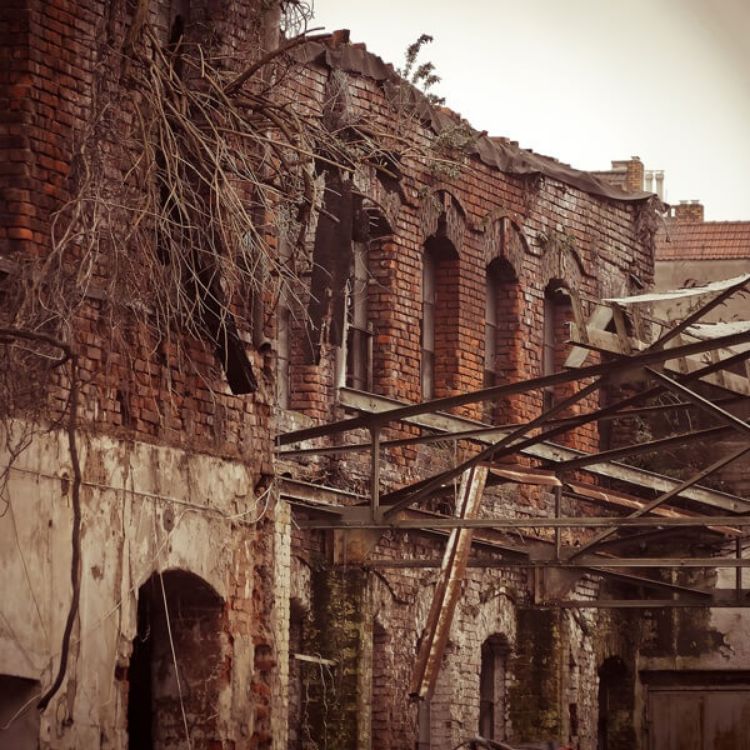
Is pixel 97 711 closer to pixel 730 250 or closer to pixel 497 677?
pixel 497 677

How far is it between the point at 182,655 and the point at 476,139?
861 cm

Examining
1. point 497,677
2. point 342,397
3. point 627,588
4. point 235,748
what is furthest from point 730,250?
point 235,748

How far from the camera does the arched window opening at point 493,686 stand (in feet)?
75.3

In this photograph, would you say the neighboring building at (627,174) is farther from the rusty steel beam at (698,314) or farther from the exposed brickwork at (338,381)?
the rusty steel beam at (698,314)

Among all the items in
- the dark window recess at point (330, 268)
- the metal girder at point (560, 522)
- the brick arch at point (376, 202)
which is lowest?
the metal girder at point (560, 522)

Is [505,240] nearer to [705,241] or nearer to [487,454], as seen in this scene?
[487,454]

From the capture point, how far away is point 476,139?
2227 cm

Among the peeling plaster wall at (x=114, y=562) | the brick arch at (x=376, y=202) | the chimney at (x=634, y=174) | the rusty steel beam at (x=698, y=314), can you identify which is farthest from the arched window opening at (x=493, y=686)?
the chimney at (x=634, y=174)

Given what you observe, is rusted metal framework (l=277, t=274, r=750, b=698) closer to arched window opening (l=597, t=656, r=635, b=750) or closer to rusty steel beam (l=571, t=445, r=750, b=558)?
rusty steel beam (l=571, t=445, r=750, b=558)

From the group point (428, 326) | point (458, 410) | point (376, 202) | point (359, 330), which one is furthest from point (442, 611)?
point (428, 326)

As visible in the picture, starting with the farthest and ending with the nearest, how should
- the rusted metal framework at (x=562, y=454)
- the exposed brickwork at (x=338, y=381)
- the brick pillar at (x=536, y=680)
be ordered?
1. the brick pillar at (x=536, y=680)
2. the rusted metal framework at (x=562, y=454)
3. the exposed brickwork at (x=338, y=381)

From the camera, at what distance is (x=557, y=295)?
977 inches

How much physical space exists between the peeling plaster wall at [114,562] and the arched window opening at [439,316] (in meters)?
6.97

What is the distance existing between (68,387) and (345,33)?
8.07 meters
